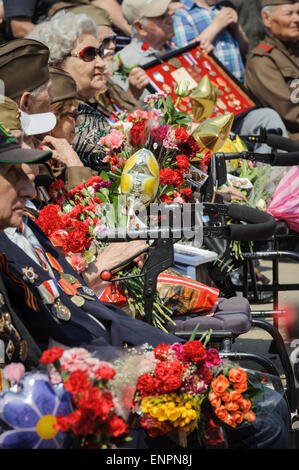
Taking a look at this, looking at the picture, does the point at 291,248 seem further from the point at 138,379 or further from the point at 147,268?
the point at 138,379

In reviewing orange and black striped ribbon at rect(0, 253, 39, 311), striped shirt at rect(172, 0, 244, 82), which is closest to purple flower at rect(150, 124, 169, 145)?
orange and black striped ribbon at rect(0, 253, 39, 311)

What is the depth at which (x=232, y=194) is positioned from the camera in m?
4.29

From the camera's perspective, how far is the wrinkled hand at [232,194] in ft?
13.9

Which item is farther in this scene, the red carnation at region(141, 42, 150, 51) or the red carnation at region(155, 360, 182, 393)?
the red carnation at region(141, 42, 150, 51)

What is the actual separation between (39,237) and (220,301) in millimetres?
1026

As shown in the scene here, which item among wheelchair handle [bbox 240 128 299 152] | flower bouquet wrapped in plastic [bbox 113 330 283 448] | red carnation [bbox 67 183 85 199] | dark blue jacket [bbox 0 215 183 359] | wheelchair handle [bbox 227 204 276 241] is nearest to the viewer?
flower bouquet wrapped in plastic [bbox 113 330 283 448]

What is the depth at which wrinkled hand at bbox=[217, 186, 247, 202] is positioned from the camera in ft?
13.9

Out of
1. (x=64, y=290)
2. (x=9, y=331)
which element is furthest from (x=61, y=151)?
(x=9, y=331)

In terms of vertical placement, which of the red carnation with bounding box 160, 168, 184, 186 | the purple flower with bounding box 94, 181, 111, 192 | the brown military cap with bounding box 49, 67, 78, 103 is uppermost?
the brown military cap with bounding box 49, 67, 78, 103

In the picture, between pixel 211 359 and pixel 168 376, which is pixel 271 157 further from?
pixel 168 376

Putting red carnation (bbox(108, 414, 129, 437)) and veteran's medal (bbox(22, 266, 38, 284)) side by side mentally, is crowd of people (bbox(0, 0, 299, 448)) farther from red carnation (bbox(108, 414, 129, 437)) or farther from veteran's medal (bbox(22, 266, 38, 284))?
red carnation (bbox(108, 414, 129, 437))

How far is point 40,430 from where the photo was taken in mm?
1559

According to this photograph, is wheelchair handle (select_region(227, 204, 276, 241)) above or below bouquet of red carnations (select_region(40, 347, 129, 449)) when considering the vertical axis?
below

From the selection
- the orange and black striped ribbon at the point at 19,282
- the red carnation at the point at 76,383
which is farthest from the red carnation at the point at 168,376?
the orange and black striped ribbon at the point at 19,282
